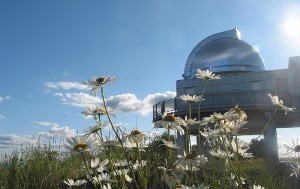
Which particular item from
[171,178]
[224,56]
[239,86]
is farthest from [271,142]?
[171,178]

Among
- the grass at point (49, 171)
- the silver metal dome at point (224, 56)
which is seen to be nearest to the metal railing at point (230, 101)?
the silver metal dome at point (224, 56)

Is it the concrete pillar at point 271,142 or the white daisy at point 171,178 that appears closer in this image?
the white daisy at point 171,178

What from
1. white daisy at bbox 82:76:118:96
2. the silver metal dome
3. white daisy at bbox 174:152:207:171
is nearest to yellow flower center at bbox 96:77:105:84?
white daisy at bbox 82:76:118:96

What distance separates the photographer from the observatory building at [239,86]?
2897cm

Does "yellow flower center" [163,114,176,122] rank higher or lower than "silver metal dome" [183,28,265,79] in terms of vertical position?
lower

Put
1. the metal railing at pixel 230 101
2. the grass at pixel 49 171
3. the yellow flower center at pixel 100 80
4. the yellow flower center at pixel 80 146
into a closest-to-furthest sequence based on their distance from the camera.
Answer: the yellow flower center at pixel 80 146
the yellow flower center at pixel 100 80
the grass at pixel 49 171
the metal railing at pixel 230 101

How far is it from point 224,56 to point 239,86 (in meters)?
4.92

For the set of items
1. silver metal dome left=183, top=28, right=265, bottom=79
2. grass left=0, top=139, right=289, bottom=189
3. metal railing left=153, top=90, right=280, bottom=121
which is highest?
silver metal dome left=183, top=28, right=265, bottom=79

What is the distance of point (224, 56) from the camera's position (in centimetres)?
3694

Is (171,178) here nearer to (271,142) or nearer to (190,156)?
(190,156)

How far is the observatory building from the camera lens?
28969 mm

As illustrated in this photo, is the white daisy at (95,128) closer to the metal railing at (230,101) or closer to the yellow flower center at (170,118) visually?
the yellow flower center at (170,118)

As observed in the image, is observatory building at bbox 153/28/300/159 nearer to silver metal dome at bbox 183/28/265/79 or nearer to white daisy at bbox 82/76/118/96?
silver metal dome at bbox 183/28/265/79

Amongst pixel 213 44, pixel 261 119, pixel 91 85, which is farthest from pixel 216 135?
pixel 213 44
